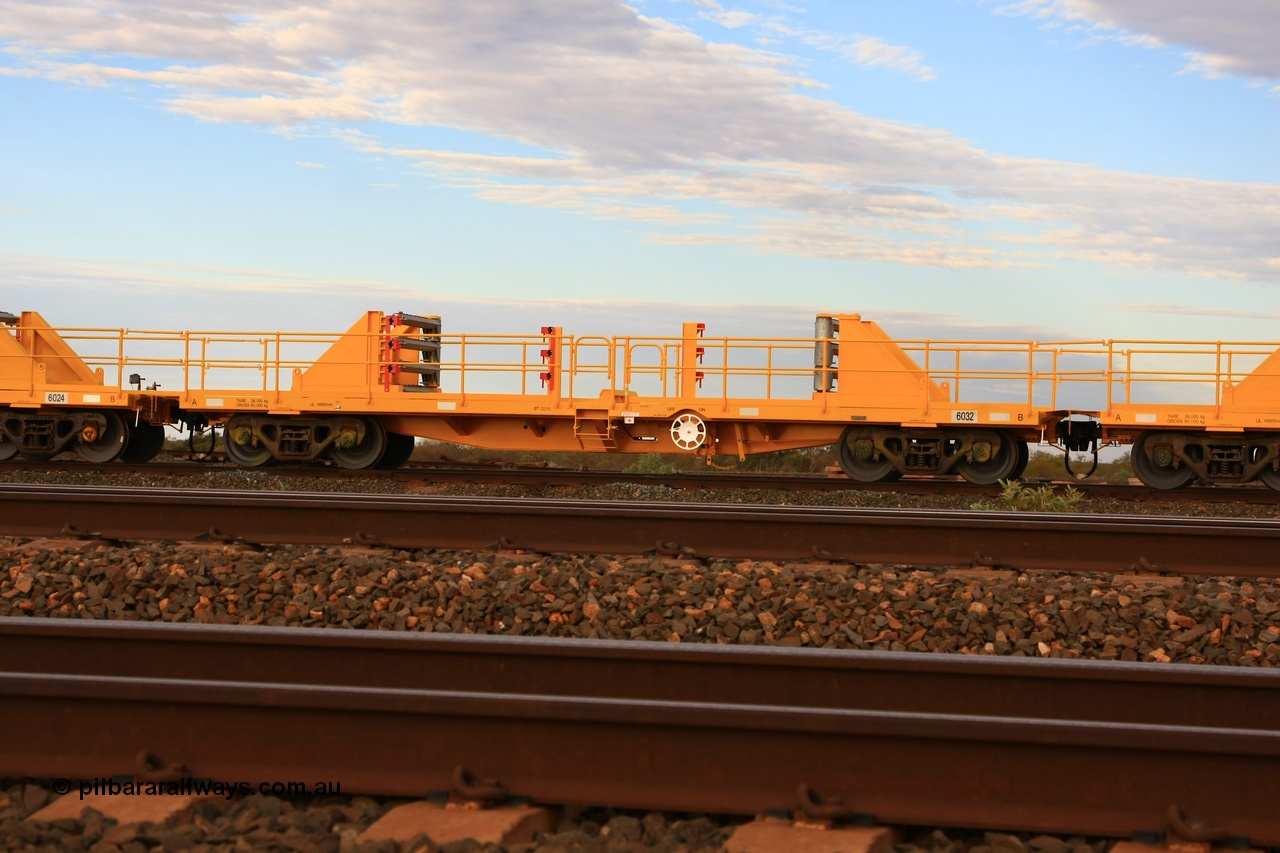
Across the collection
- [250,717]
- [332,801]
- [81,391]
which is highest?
[81,391]

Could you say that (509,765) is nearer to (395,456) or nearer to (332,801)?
(332,801)

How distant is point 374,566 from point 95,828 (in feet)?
12.4

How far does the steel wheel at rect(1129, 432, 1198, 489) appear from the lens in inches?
620

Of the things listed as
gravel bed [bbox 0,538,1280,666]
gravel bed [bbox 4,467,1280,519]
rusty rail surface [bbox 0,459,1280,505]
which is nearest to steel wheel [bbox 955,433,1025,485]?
rusty rail surface [bbox 0,459,1280,505]

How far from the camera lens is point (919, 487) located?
1442 cm

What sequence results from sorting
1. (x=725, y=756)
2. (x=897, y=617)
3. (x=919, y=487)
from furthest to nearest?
(x=919, y=487), (x=897, y=617), (x=725, y=756)

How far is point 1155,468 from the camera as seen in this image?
15.9 m

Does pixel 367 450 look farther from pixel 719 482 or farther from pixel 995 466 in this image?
pixel 995 466

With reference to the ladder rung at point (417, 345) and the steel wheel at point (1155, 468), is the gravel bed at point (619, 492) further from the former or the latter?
the ladder rung at point (417, 345)

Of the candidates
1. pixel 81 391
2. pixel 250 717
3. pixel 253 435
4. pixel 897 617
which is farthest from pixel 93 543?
pixel 81 391

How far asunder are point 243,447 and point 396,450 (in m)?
2.31

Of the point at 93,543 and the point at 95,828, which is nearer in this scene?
the point at 95,828

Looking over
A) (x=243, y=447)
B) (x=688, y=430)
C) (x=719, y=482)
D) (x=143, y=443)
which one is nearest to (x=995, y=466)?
(x=719, y=482)

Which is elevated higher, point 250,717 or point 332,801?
point 250,717
